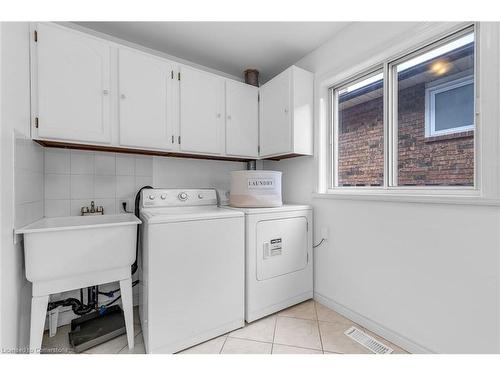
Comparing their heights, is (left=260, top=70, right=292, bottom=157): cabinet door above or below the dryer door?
above

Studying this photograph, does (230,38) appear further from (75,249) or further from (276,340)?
(276,340)

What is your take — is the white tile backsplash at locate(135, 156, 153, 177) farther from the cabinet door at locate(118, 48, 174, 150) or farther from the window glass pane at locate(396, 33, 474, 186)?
the window glass pane at locate(396, 33, 474, 186)

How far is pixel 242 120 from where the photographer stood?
7.30 feet

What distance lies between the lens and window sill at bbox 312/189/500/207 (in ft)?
3.81

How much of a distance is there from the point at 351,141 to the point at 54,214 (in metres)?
2.50

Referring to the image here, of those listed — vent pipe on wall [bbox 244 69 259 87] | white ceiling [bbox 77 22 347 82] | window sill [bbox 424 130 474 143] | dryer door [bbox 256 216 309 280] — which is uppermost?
white ceiling [bbox 77 22 347 82]

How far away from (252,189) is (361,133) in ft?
3.45

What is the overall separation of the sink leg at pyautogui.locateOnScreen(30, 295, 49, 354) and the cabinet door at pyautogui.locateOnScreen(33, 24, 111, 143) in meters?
0.98

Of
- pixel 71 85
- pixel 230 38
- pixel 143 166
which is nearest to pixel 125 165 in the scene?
pixel 143 166

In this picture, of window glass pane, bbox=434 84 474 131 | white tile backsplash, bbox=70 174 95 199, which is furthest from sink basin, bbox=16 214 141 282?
window glass pane, bbox=434 84 474 131

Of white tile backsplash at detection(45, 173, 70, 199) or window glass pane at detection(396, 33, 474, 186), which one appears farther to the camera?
white tile backsplash at detection(45, 173, 70, 199)

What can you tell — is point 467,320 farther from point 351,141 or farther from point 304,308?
point 351,141

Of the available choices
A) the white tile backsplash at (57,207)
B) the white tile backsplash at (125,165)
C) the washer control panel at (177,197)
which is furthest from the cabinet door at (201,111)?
the white tile backsplash at (57,207)

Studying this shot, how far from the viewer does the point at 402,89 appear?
1.64 metres
